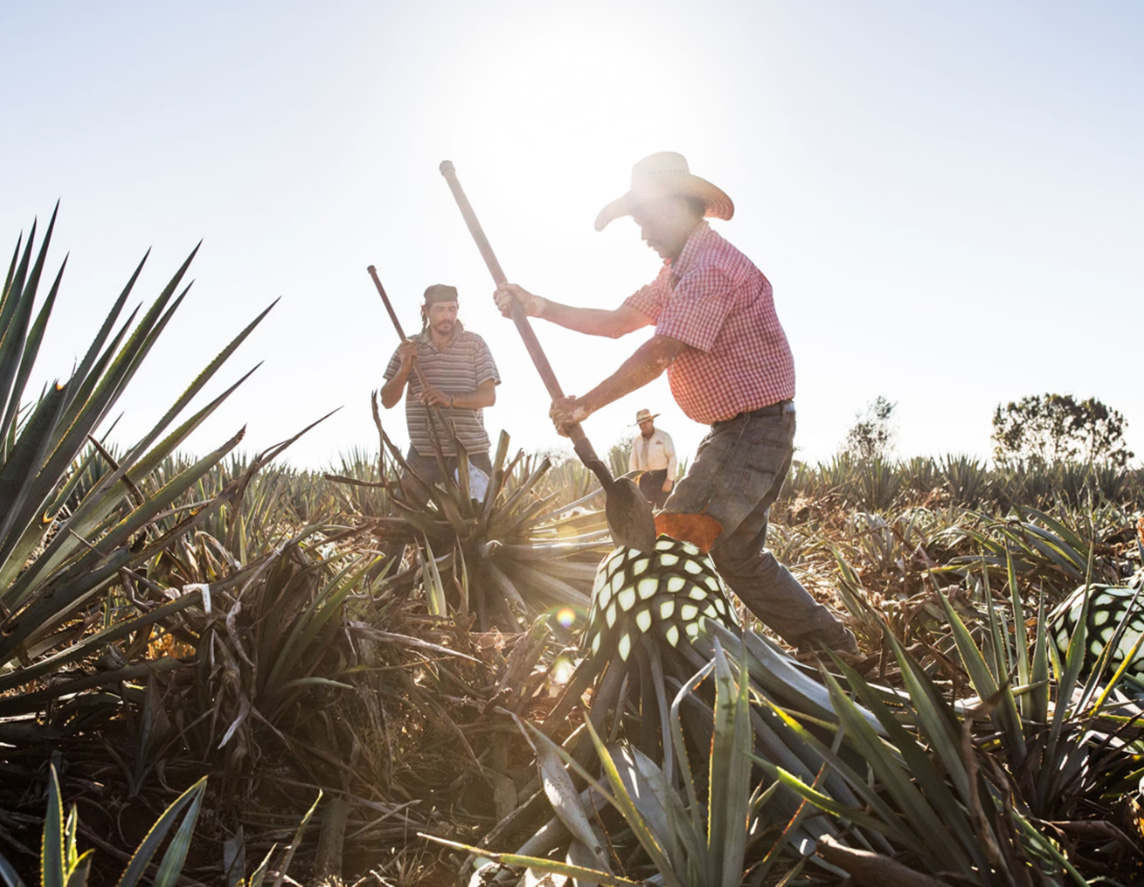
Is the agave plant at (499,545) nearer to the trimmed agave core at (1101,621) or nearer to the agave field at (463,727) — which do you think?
the agave field at (463,727)

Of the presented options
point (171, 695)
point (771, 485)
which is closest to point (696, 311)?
point (771, 485)

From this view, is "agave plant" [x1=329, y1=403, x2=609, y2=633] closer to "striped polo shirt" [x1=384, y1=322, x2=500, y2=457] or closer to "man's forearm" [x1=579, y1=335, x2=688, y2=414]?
"man's forearm" [x1=579, y1=335, x2=688, y2=414]

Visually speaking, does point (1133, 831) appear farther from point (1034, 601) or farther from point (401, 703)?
point (1034, 601)

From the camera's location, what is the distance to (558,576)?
3.65 m

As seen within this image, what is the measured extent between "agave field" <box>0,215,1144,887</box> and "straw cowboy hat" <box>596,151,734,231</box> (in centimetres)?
179

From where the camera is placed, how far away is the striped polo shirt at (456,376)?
475 centimetres

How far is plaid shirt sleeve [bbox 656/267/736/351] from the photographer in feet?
9.20

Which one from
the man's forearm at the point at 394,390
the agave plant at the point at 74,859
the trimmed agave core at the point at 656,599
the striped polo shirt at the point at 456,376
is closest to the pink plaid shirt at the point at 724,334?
the trimmed agave core at the point at 656,599

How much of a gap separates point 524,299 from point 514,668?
199 cm

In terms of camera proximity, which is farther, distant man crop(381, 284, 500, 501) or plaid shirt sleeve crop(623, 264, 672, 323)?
distant man crop(381, 284, 500, 501)

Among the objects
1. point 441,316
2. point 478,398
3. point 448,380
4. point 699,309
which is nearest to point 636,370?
point 699,309

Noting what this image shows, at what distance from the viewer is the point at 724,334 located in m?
2.95

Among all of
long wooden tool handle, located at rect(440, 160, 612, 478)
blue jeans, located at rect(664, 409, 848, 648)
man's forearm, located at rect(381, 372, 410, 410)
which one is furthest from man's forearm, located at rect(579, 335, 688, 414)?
man's forearm, located at rect(381, 372, 410, 410)

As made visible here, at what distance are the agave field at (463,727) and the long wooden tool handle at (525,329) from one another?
80 centimetres
